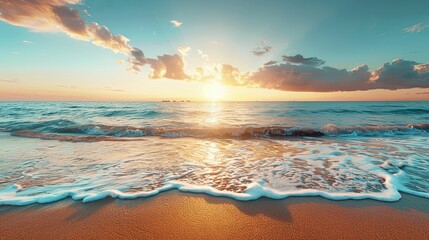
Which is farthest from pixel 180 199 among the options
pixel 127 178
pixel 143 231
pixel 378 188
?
pixel 378 188

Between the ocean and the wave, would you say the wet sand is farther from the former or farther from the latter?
the wave

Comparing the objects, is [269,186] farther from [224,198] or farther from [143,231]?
[143,231]

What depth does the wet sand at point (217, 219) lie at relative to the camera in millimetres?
2494

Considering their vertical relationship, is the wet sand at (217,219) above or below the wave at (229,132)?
above

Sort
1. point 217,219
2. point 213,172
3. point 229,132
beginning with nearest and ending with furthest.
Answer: point 217,219 → point 213,172 → point 229,132

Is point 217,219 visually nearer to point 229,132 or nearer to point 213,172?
point 213,172

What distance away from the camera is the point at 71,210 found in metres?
3.07

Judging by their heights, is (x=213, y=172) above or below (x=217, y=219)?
below

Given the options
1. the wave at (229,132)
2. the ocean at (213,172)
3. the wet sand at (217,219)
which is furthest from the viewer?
the wave at (229,132)

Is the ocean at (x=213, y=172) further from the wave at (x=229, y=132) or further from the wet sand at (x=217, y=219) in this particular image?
the wave at (x=229, y=132)

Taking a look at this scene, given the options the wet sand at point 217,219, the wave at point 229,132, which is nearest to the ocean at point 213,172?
the wet sand at point 217,219

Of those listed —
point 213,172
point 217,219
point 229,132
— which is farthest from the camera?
point 229,132

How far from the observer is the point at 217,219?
284cm

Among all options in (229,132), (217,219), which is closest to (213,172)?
(217,219)
